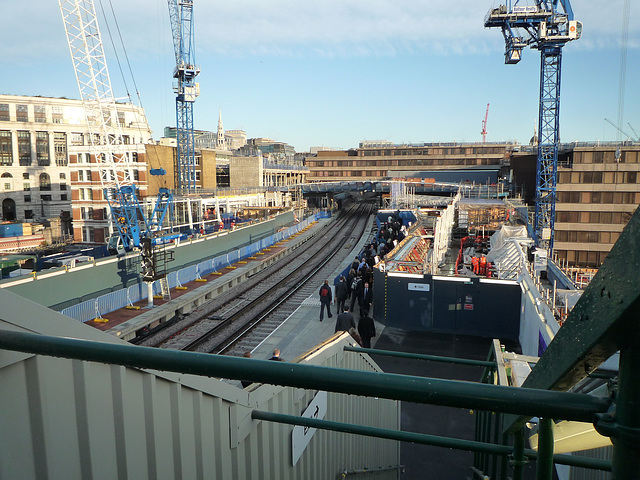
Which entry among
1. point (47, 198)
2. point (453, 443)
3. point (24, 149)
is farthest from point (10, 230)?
point (453, 443)

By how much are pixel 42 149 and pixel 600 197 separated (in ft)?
212

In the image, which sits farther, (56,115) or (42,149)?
(56,115)

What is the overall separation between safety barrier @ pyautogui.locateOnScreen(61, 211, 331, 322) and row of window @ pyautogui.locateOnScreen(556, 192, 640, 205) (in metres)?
23.7

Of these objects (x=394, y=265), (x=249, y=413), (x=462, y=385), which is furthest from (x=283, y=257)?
(x=462, y=385)

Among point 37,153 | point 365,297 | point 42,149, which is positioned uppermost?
point 42,149

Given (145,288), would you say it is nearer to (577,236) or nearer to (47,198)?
(577,236)

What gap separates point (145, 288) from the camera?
65.1 feet

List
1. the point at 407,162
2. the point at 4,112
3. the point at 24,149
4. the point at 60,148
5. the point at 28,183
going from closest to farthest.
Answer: the point at 4,112 < the point at 28,183 < the point at 24,149 < the point at 60,148 < the point at 407,162

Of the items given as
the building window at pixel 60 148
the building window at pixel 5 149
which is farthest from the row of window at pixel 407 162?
the building window at pixel 5 149

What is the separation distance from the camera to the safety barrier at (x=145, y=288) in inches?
635

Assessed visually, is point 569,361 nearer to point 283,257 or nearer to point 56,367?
point 56,367

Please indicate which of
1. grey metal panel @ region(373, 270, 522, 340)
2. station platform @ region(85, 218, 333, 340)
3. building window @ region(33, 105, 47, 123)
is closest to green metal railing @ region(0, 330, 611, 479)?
grey metal panel @ region(373, 270, 522, 340)

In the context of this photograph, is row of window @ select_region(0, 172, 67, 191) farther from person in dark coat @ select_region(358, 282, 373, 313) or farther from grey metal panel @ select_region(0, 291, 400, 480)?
grey metal panel @ select_region(0, 291, 400, 480)

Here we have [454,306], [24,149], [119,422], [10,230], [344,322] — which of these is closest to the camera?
[119,422]
